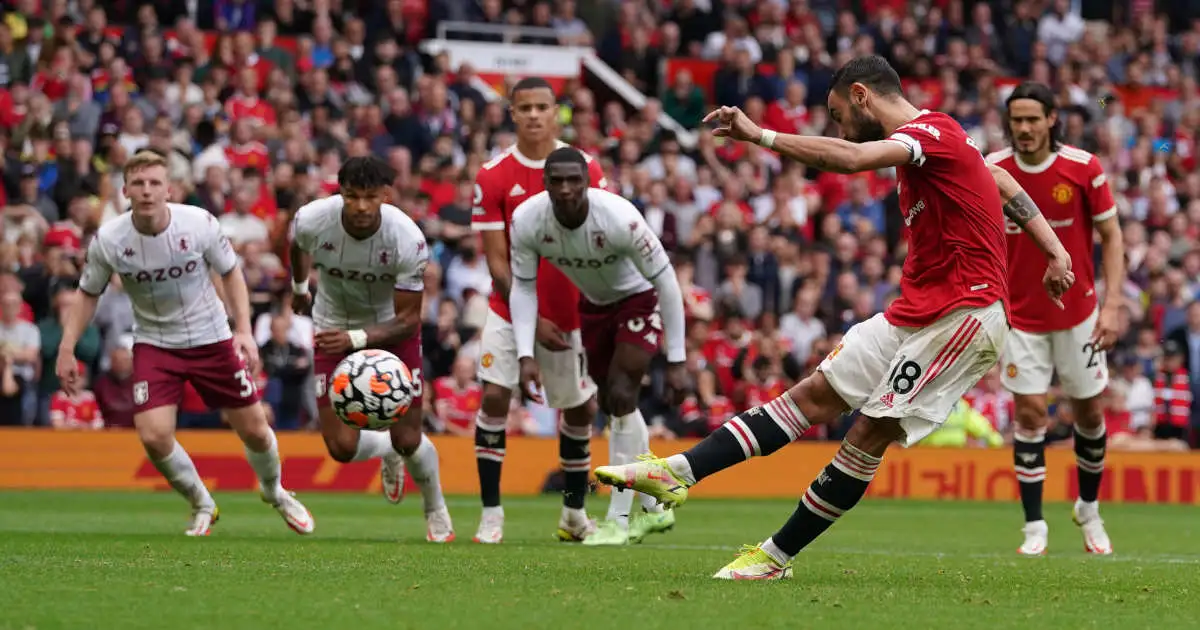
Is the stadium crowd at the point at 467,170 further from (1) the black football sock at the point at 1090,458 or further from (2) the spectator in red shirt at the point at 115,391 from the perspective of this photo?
(1) the black football sock at the point at 1090,458

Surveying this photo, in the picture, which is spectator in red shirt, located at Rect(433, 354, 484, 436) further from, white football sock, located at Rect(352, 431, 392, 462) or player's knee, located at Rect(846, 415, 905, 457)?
player's knee, located at Rect(846, 415, 905, 457)

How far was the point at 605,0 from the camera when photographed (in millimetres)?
29453

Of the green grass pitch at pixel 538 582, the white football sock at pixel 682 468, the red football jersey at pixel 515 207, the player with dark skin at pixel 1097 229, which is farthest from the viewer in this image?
the red football jersey at pixel 515 207

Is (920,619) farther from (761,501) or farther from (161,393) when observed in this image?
(761,501)

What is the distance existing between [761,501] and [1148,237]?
892 centimetres

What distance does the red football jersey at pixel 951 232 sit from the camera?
8070 mm

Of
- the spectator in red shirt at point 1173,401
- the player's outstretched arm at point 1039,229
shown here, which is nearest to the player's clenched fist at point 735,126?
the player's outstretched arm at point 1039,229

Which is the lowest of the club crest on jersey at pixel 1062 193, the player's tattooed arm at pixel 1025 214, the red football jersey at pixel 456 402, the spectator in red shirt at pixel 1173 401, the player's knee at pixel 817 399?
the spectator in red shirt at pixel 1173 401

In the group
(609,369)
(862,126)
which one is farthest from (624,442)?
(862,126)

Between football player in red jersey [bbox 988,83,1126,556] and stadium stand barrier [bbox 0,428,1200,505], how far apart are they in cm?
689

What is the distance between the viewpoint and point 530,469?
19547 millimetres

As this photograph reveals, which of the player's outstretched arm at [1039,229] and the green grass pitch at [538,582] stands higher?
the player's outstretched arm at [1039,229]

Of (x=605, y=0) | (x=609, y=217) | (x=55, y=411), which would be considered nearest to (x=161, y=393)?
(x=609, y=217)

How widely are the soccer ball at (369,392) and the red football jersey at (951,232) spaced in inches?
137
